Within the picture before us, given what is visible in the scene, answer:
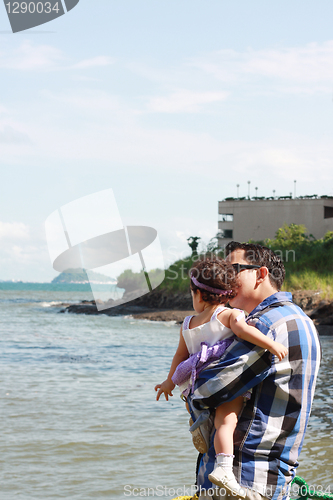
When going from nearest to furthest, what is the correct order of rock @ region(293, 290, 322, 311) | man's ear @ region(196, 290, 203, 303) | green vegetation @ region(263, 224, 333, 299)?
man's ear @ region(196, 290, 203, 303), rock @ region(293, 290, 322, 311), green vegetation @ region(263, 224, 333, 299)

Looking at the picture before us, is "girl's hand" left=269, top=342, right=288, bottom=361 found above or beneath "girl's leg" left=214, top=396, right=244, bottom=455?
above

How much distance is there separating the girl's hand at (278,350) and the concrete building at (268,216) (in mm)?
64943

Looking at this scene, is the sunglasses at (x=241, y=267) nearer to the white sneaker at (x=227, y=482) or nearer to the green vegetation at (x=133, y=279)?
the white sneaker at (x=227, y=482)

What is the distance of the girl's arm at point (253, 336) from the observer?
2.06 m

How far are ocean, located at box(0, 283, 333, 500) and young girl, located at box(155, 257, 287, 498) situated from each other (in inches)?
161

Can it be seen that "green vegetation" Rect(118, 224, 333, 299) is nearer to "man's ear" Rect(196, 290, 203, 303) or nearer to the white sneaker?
"man's ear" Rect(196, 290, 203, 303)

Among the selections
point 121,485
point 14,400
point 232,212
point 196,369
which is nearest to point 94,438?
point 121,485

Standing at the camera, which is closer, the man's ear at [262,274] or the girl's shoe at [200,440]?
the girl's shoe at [200,440]

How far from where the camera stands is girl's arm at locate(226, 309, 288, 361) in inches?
81.0

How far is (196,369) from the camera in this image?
7.49 ft

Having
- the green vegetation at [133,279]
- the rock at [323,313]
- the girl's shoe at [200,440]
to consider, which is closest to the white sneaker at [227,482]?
the girl's shoe at [200,440]

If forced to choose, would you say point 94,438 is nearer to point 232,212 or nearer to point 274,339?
point 274,339

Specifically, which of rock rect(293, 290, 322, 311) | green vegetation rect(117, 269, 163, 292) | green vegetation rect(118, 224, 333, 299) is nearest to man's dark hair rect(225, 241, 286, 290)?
green vegetation rect(117, 269, 163, 292)

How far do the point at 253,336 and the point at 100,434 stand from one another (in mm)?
6849
